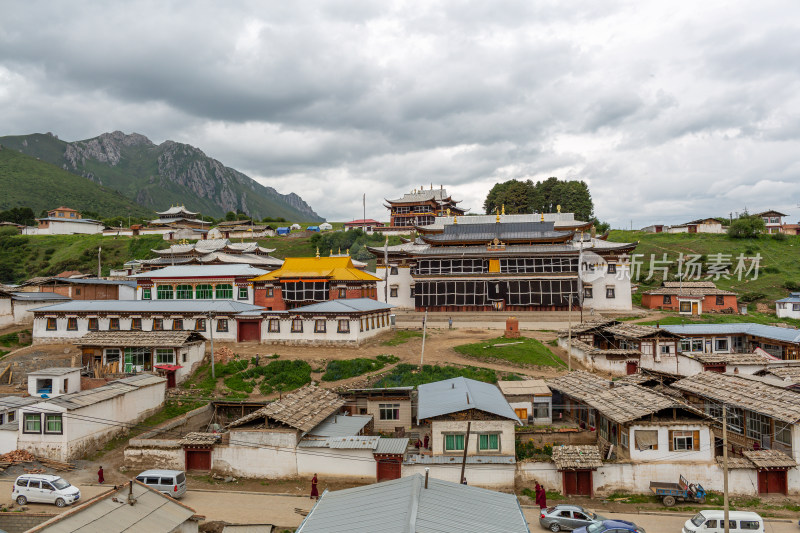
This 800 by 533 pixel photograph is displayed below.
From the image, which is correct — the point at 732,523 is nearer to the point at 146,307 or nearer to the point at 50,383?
the point at 50,383

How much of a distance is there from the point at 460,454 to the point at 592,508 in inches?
236

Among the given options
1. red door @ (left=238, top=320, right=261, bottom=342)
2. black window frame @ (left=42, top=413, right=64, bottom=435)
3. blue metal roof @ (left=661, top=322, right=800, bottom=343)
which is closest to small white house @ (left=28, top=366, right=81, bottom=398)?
black window frame @ (left=42, top=413, right=64, bottom=435)

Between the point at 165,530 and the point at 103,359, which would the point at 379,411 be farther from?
the point at 103,359

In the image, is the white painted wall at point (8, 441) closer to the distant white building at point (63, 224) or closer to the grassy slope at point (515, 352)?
the grassy slope at point (515, 352)

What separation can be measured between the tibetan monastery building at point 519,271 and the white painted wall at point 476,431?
1361 inches

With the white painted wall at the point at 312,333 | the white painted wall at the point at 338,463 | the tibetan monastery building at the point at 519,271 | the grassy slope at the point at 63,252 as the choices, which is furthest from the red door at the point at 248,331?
the grassy slope at the point at 63,252

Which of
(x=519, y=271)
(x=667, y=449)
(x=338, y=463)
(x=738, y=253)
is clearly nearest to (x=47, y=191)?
(x=519, y=271)

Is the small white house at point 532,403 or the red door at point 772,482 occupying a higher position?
the small white house at point 532,403

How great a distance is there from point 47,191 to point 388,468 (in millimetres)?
164604

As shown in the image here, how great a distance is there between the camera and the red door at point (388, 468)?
24.2 meters

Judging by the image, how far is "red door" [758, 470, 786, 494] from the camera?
77.3ft

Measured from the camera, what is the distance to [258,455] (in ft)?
83.2

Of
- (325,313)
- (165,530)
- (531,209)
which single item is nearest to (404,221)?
(531,209)

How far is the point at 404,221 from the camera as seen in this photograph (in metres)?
107
